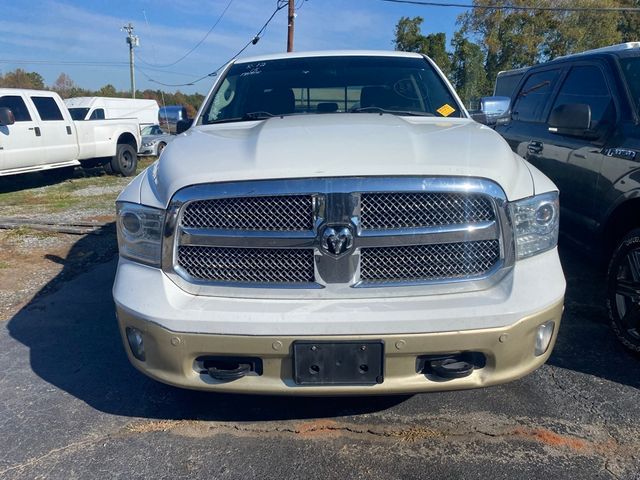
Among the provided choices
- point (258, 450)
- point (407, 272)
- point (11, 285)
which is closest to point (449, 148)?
point (407, 272)

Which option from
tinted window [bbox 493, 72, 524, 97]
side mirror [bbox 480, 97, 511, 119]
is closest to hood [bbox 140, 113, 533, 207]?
side mirror [bbox 480, 97, 511, 119]

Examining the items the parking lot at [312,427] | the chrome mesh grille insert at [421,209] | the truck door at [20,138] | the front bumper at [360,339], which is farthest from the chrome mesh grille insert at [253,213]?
the truck door at [20,138]

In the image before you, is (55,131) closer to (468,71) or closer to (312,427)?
(312,427)

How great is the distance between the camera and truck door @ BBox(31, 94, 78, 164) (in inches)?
437

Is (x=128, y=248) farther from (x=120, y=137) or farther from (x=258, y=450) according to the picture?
(x=120, y=137)

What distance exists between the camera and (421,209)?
2.25m

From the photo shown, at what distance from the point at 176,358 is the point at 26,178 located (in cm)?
1304

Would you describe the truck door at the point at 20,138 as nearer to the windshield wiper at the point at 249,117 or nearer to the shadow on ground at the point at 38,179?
the shadow on ground at the point at 38,179

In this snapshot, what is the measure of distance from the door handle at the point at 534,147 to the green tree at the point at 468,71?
2733 cm

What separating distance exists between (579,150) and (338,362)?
116 inches

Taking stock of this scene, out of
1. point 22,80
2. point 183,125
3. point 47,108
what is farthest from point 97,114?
point 22,80

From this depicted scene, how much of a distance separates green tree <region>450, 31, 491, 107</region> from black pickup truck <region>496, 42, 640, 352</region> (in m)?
27.6

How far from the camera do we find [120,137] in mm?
13570

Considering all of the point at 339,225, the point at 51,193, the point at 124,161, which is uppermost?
the point at 339,225
